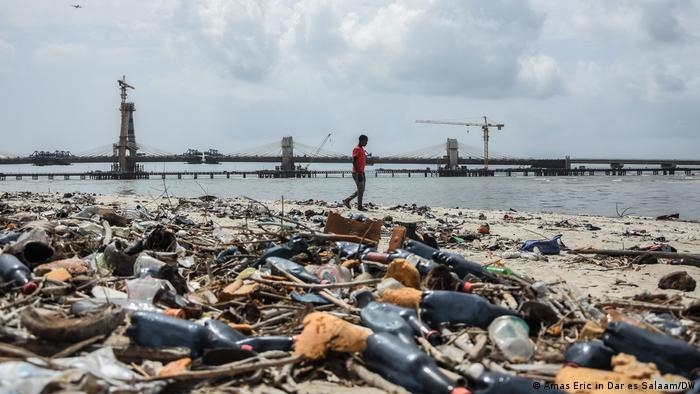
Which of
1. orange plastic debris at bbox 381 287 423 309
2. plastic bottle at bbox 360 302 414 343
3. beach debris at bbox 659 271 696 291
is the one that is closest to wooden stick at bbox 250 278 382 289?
orange plastic debris at bbox 381 287 423 309

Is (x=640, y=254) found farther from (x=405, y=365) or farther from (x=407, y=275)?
(x=405, y=365)

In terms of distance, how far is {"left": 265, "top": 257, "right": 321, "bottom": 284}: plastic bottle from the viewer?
3355mm

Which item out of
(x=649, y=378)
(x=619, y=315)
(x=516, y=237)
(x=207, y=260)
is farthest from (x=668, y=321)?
(x=516, y=237)

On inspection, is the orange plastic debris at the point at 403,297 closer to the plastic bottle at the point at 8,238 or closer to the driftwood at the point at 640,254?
the plastic bottle at the point at 8,238

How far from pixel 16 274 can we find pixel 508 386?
2.75 metres

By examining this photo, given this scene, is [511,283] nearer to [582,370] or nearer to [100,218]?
[582,370]

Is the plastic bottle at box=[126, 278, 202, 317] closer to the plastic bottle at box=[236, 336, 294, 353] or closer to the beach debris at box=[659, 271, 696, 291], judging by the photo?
the plastic bottle at box=[236, 336, 294, 353]

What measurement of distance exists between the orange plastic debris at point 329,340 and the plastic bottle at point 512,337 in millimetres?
584

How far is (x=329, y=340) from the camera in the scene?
90.0 inches

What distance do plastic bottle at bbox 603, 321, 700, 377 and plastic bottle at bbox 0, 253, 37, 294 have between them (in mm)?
2878

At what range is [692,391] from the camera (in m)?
1.82

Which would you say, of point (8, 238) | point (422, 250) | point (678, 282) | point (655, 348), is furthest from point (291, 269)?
point (678, 282)

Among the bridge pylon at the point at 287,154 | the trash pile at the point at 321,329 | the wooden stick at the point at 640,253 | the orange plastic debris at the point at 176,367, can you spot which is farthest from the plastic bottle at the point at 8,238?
the bridge pylon at the point at 287,154

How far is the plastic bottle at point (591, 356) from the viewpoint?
210 centimetres
